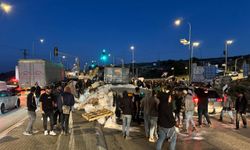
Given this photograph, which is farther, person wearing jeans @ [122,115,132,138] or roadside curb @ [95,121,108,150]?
person wearing jeans @ [122,115,132,138]

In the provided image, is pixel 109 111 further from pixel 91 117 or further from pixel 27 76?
pixel 27 76

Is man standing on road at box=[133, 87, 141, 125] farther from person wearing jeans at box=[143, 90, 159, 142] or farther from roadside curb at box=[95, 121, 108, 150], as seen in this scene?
person wearing jeans at box=[143, 90, 159, 142]

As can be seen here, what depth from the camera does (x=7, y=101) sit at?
21531mm

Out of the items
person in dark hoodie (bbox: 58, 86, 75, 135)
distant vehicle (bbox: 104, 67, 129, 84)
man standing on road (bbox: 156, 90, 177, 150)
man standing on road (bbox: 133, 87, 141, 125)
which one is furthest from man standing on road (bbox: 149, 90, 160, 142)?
distant vehicle (bbox: 104, 67, 129, 84)

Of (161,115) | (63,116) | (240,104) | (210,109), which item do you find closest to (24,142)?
(63,116)

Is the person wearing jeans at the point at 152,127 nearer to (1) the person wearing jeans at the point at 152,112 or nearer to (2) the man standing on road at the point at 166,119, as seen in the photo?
(1) the person wearing jeans at the point at 152,112

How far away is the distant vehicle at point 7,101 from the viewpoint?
67.2 feet

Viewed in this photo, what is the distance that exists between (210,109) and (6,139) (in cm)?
1396

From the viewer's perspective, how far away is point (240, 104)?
1391 centimetres

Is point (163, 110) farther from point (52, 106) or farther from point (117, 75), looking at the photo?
point (117, 75)

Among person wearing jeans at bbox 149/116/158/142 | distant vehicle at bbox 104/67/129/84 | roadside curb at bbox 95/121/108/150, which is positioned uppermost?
distant vehicle at bbox 104/67/129/84

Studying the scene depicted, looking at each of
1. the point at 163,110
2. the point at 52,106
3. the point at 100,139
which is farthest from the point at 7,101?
the point at 163,110

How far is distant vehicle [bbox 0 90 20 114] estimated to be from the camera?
2048cm

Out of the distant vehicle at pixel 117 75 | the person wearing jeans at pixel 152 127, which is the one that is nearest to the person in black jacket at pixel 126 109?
the person wearing jeans at pixel 152 127
